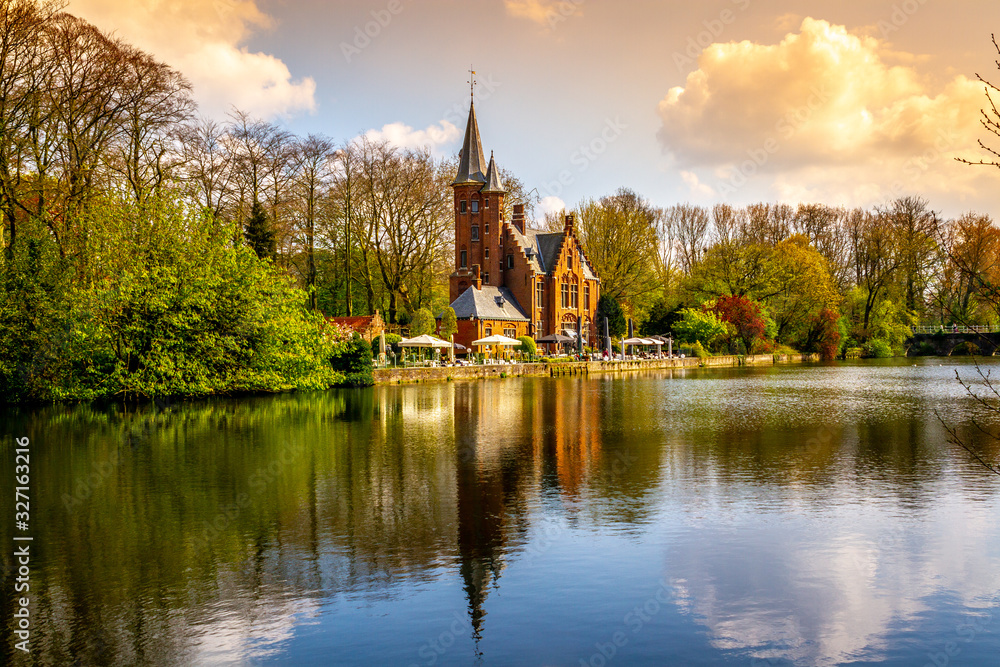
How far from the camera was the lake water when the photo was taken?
279 inches

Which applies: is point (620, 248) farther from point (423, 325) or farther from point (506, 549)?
point (506, 549)

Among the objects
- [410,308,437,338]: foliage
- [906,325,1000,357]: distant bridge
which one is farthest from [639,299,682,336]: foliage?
[410,308,437,338]: foliage

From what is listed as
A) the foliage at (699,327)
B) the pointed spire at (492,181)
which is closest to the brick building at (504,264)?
the pointed spire at (492,181)

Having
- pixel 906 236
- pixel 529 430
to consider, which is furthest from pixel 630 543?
pixel 906 236

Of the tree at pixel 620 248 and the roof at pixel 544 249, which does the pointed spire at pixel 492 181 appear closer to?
the roof at pixel 544 249

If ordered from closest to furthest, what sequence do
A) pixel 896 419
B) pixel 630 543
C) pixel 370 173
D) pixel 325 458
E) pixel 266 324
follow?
pixel 630 543 → pixel 325 458 → pixel 896 419 → pixel 266 324 → pixel 370 173

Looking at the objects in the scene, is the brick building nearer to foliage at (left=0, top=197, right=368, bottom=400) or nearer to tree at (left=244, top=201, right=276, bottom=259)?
tree at (left=244, top=201, right=276, bottom=259)

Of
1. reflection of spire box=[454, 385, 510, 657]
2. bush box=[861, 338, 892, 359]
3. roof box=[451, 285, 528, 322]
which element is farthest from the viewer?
bush box=[861, 338, 892, 359]

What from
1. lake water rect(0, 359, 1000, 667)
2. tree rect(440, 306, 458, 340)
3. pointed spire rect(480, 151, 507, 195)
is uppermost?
pointed spire rect(480, 151, 507, 195)

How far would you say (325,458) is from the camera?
1603cm

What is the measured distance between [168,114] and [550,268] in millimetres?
36469

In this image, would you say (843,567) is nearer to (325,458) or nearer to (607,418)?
(325,458)

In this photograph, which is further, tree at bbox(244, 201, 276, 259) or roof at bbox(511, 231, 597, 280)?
roof at bbox(511, 231, 597, 280)

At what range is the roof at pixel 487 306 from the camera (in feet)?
188
